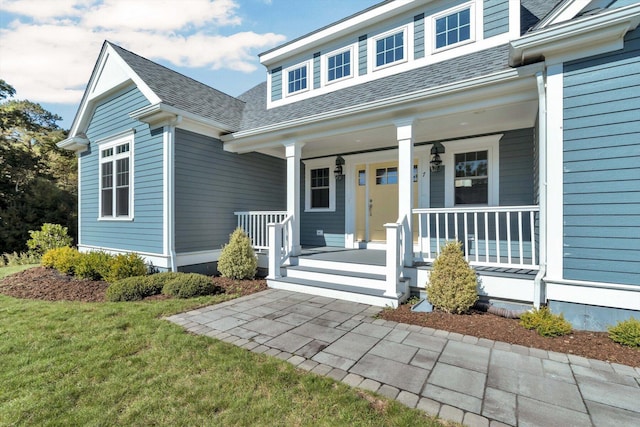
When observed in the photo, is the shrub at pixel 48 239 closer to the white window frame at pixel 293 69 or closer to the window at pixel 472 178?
the white window frame at pixel 293 69

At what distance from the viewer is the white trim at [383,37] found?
6043mm

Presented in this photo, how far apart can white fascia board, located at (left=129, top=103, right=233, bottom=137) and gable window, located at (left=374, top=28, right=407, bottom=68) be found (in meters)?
3.78

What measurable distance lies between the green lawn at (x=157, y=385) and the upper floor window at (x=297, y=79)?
20.4ft

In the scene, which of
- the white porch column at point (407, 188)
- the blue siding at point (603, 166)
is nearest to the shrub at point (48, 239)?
the white porch column at point (407, 188)

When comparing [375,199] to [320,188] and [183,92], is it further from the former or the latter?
[183,92]

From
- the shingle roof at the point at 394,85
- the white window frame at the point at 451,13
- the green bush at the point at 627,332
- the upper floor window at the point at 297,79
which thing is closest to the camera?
the green bush at the point at 627,332

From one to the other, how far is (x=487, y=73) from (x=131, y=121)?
7.53 metres

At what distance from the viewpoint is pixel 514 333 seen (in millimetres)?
3346

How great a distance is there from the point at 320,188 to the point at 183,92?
4131mm

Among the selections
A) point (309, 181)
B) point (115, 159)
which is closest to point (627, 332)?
point (309, 181)

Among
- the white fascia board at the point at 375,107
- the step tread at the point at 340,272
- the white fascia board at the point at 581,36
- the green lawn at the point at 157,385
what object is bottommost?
the green lawn at the point at 157,385

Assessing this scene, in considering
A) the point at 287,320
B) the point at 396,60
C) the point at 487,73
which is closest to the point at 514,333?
the point at 287,320

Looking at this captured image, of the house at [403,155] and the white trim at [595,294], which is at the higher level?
the house at [403,155]

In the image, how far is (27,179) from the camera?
14391 mm
